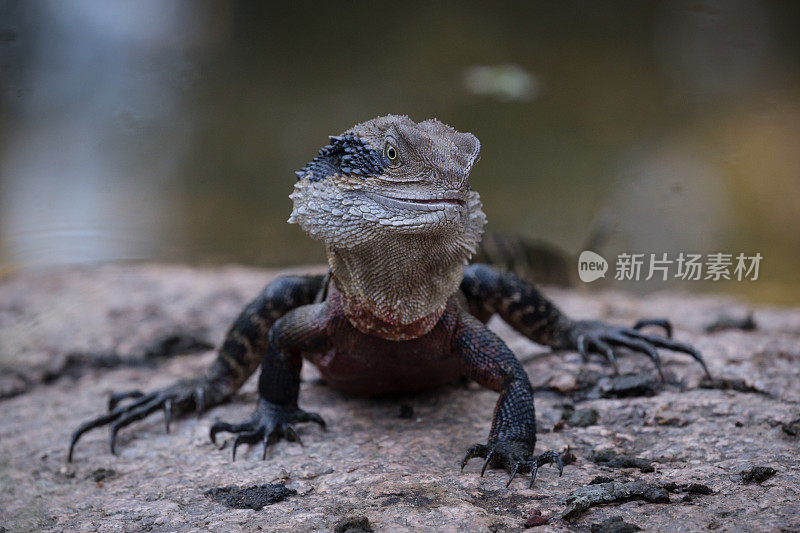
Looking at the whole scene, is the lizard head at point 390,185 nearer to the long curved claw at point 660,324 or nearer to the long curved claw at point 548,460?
the long curved claw at point 548,460

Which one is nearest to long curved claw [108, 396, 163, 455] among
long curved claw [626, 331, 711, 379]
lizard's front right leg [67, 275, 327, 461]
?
lizard's front right leg [67, 275, 327, 461]

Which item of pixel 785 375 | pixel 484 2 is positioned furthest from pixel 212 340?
pixel 484 2

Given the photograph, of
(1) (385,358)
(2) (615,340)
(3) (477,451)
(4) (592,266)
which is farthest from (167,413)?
(4) (592,266)

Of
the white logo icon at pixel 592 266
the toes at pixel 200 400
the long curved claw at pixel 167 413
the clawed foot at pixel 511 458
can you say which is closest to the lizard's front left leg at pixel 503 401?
the clawed foot at pixel 511 458

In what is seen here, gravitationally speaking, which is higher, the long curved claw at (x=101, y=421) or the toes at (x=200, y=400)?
the toes at (x=200, y=400)

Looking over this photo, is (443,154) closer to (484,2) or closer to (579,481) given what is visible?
(579,481)

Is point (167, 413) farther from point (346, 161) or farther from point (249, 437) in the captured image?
point (346, 161)
